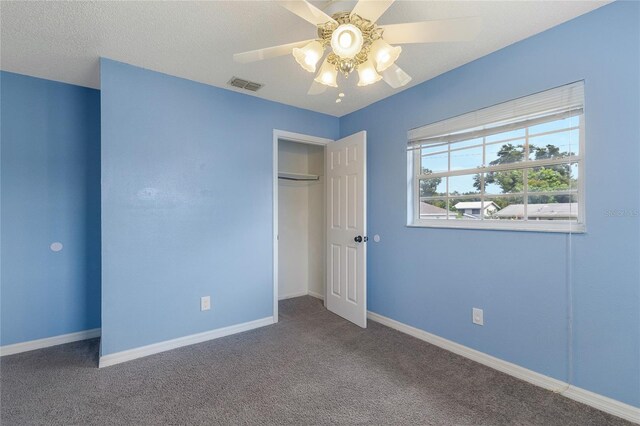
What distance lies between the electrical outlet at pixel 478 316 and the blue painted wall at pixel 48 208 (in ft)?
11.4

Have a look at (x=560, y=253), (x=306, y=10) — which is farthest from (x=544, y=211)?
(x=306, y=10)

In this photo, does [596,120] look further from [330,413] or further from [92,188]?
[92,188]

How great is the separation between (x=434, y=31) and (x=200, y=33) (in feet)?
5.03

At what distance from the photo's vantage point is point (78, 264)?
270cm

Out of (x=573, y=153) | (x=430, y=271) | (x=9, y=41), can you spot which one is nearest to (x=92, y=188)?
(x=9, y=41)

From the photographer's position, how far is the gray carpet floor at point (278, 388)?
167 centimetres

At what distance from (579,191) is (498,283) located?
2.66ft

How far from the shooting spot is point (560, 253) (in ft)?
6.11

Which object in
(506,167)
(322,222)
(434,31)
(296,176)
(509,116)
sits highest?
(434,31)

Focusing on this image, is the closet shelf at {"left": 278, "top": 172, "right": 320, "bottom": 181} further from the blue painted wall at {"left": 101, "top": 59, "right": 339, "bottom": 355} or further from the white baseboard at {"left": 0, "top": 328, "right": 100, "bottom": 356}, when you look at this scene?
the white baseboard at {"left": 0, "top": 328, "right": 100, "bottom": 356}

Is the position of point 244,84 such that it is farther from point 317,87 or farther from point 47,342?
point 47,342

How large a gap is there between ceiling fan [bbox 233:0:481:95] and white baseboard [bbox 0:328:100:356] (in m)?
2.93

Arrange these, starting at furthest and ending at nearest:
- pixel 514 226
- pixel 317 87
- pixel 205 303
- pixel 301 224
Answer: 1. pixel 301 224
2. pixel 205 303
3. pixel 514 226
4. pixel 317 87

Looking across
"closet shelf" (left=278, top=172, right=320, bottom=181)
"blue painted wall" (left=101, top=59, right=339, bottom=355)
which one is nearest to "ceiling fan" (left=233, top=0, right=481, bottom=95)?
"blue painted wall" (left=101, top=59, right=339, bottom=355)
